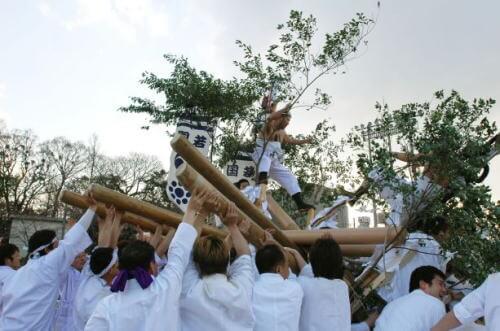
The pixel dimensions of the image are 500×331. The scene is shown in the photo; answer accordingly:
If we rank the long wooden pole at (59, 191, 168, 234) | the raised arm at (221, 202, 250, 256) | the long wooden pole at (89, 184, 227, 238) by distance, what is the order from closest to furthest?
the raised arm at (221, 202, 250, 256) → the long wooden pole at (89, 184, 227, 238) → the long wooden pole at (59, 191, 168, 234)

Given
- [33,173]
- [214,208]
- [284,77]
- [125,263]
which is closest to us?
[125,263]

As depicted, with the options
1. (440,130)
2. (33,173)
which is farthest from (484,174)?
(33,173)

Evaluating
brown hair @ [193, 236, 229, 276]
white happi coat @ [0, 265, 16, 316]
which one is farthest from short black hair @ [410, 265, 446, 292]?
white happi coat @ [0, 265, 16, 316]

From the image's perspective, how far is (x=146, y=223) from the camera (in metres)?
4.81

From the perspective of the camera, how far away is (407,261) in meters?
5.00

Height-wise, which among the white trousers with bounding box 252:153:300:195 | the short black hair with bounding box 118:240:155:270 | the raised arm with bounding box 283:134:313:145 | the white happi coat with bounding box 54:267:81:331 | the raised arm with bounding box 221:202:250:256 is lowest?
the white happi coat with bounding box 54:267:81:331

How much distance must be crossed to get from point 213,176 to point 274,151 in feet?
18.9

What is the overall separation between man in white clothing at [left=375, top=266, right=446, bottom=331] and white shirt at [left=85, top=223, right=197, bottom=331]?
1898 mm

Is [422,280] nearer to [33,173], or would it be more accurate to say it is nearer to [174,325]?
[174,325]

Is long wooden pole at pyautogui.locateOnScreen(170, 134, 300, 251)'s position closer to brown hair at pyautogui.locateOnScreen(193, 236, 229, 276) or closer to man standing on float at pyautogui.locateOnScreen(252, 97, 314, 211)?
brown hair at pyautogui.locateOnScreen(193, 236, 229, 276)

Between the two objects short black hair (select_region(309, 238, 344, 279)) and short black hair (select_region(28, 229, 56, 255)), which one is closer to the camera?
short black hair (select_region(309, 238, 344, 279))

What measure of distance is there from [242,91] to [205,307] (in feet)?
23.8

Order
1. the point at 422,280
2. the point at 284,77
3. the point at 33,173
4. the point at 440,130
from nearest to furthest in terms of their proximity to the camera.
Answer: the point at 422,280, the point at 440,130, the point at 284,77, the point at 33,173

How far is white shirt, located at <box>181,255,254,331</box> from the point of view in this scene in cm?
280
